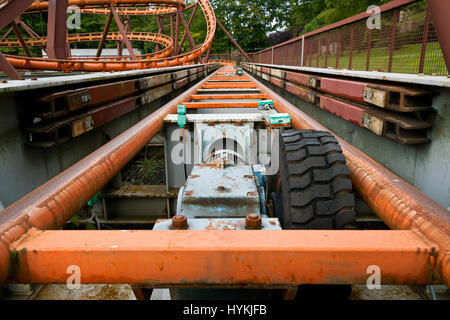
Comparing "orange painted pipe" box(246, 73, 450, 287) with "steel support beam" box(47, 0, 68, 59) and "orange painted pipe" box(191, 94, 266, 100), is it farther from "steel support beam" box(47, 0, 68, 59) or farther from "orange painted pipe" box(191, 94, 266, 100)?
"steel support beam" box(47, 0, 68, 59)

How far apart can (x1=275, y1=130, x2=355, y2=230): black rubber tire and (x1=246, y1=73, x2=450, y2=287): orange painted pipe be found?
0.35ft

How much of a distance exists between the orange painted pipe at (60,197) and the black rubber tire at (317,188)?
1064 mm

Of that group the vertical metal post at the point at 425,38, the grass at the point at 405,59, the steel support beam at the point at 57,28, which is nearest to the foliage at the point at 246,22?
the steel support beam at the point at 57,28

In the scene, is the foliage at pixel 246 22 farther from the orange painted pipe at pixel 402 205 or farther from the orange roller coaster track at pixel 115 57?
the orange painted pipe at pixel 402 205

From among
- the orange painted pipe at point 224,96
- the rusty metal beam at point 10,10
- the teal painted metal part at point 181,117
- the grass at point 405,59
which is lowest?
the teal painted metal part at point 181,117

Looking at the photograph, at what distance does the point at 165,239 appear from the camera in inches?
44.0

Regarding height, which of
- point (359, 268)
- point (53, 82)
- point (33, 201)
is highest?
point (53, 82)

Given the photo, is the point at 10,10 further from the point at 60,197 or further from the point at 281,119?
the point at 60,197

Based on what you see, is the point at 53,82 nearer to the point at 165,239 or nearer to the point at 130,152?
the point at 130,152

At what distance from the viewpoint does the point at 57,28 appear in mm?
7000

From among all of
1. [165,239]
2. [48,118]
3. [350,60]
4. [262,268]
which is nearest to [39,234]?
[165,239]

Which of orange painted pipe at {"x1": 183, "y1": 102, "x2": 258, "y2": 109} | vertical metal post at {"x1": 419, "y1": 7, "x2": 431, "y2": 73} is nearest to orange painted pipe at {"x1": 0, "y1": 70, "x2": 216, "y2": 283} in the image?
orange painted pipe at {"x1": 183, "y1": 102, "x2": 258, "y2": 109}

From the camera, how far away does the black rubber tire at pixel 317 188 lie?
69.7 inches
